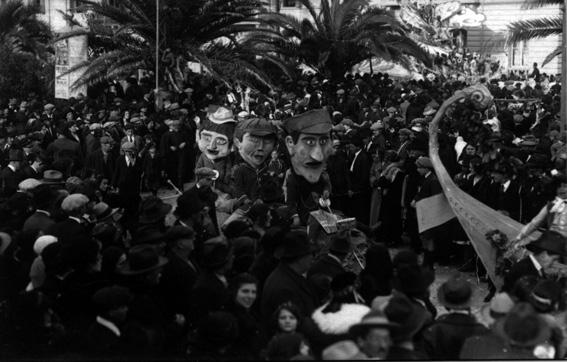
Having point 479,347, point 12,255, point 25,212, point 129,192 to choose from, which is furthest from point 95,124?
point 479,347

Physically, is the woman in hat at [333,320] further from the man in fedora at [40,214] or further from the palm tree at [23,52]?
the palm tree at [23,52]

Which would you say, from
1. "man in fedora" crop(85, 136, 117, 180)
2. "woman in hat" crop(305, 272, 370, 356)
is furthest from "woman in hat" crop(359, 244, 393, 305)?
"man in fedora" crop(85, 136, 117, 180)

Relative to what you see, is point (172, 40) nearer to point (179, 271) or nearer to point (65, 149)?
point (65, 149)

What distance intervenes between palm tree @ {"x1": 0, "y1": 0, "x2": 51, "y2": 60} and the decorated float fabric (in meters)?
18.9

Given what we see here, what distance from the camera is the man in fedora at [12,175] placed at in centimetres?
1073

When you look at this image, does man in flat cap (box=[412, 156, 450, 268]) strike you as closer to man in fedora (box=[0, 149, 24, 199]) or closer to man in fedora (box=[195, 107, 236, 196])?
man in fedora (box=[195, 107, 236, 196])

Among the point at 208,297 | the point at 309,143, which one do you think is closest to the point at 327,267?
the point at 208,297

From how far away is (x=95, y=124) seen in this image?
58.0 ft

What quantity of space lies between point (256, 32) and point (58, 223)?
19.5 m

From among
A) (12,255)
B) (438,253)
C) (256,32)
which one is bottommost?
(438,253)

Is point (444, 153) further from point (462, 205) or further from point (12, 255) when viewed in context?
point (12, 255)

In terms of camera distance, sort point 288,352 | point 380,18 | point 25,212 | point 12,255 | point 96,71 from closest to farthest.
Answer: point 288,352, point 12,255, point 25,212, point 96,71, point 380,18

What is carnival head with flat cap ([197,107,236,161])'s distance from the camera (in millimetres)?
12773

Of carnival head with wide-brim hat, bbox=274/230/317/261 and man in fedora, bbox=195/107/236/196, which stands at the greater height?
man in fedora, bbox=195/107/236/196
